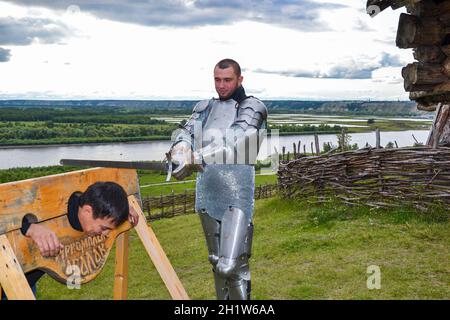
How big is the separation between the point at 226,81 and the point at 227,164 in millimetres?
640

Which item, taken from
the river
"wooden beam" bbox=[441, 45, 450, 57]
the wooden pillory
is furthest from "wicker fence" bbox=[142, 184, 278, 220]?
the river

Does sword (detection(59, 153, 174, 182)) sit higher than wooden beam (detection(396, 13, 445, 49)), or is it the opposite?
wooden beam (detection(396, 13, 445, 49))

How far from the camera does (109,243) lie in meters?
4.16

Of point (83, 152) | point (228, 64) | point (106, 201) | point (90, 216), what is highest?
point (228, 64)

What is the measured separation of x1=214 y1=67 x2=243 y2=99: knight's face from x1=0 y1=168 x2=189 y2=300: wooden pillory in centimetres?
110

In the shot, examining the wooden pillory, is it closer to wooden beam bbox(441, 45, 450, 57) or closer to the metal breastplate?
the metal breastplate

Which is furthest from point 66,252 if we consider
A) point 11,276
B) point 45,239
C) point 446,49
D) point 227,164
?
point 446,49

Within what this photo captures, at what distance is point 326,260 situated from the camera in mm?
7188

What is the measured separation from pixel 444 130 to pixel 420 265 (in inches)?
163

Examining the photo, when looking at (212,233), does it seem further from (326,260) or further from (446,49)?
(326,260)

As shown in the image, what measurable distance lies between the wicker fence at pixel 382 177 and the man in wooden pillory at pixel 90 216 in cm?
690

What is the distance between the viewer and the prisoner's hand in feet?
11.3

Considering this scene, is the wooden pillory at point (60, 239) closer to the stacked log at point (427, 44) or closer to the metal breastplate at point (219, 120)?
the metal breastplate at point (219, 120)
